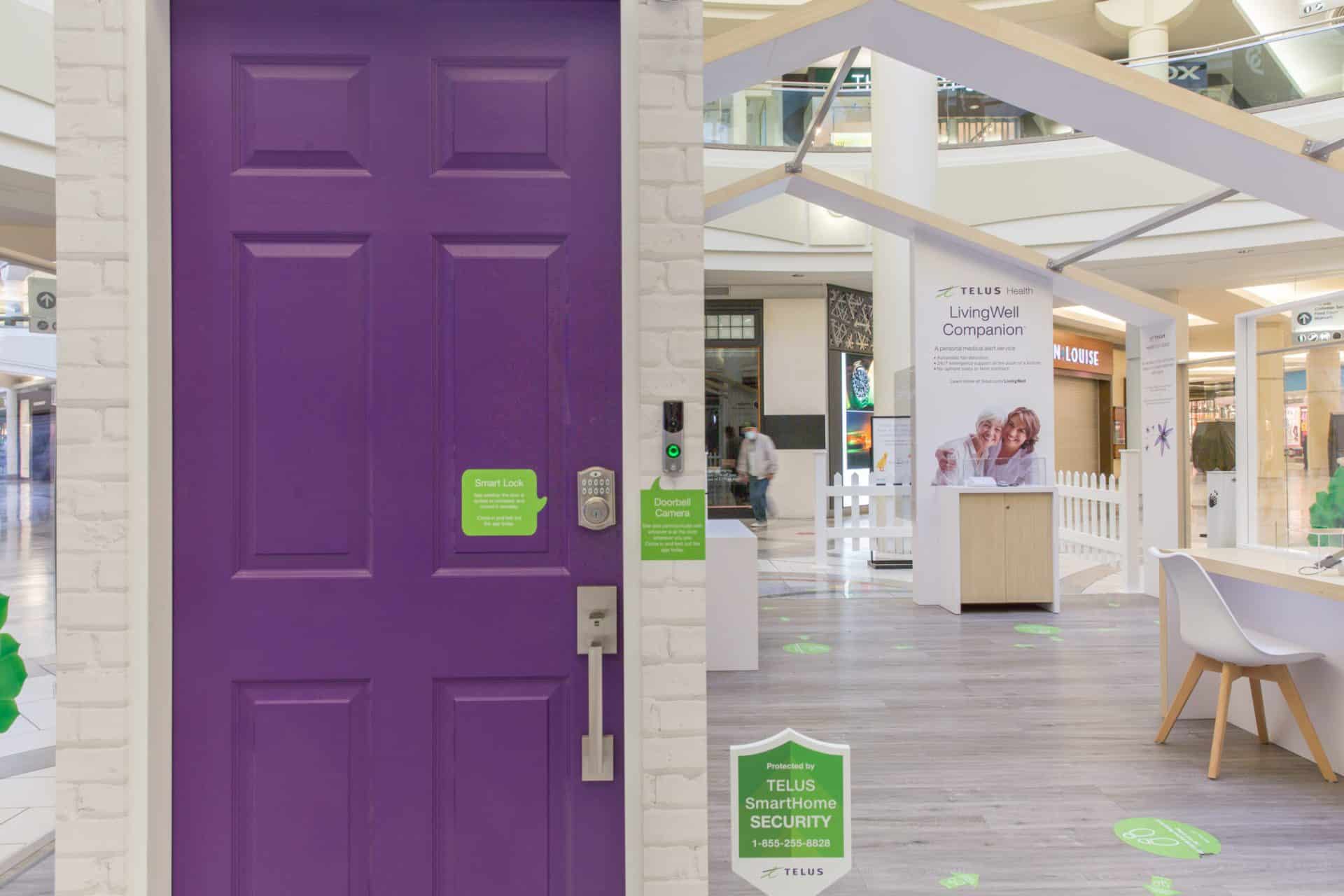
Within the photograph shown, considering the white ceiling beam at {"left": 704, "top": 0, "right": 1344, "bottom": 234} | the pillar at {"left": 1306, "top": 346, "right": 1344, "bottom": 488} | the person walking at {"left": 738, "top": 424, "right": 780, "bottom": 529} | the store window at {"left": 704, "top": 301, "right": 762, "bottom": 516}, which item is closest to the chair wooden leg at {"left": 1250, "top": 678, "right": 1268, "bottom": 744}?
the pillar at {"left": 1306, "top": 346, "right": 1344, "bottom": 488}

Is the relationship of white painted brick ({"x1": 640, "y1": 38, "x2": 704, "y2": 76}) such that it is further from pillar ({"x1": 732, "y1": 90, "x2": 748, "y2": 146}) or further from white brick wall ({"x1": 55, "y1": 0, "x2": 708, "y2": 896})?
pillar ({"x1": 732, "y1": 90, "x2": 748, "y2": 146})

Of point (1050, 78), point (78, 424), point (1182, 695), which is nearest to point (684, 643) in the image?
point (78, 424)

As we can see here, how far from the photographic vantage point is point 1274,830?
2814mm

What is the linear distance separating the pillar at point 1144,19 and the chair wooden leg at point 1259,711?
36.4 ft

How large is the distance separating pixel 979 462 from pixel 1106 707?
9.75 feet

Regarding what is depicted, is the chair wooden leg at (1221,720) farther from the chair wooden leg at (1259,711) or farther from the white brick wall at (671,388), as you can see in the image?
the white brick wall at (671,388)

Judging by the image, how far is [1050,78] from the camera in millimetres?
3820

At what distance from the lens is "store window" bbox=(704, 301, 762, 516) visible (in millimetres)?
13750

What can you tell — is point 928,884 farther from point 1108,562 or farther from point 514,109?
point 1108,562

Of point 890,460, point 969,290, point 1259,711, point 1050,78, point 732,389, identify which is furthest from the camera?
point 732,389

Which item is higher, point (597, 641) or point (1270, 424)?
point (1270, 424)

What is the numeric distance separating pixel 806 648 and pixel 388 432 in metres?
4.10

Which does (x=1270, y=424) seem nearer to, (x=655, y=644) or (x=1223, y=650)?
(x=1223, y=650)

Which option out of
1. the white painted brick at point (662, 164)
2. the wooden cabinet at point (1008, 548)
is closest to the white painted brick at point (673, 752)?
the white painted brick at point (662, 164)
